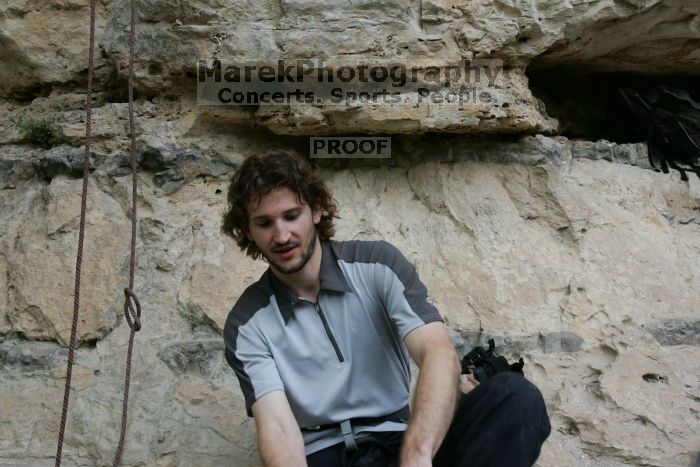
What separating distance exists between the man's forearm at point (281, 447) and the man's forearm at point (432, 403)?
1.02 ft

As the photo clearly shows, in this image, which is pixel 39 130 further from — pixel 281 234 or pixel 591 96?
pixel 591 96

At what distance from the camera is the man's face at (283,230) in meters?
2.04

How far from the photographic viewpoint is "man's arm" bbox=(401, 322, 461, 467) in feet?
5.76

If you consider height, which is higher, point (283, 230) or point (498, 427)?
point (283, 230)

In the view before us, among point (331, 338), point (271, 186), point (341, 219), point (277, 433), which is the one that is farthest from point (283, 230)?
point (341, 219)

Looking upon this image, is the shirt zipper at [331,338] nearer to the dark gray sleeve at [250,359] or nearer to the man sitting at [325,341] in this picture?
the man sitting at [325,341]

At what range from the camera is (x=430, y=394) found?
72.0 inches

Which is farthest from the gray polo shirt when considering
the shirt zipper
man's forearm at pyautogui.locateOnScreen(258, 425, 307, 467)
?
man's forearm at pyautogui.locateOnScreen(258, 425, 307, 467)

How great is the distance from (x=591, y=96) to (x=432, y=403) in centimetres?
299

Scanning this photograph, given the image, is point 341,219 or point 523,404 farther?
point 341,219

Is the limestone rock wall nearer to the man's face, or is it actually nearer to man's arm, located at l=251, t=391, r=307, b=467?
man's arm, located at l=251, t=391, r=307, b=467

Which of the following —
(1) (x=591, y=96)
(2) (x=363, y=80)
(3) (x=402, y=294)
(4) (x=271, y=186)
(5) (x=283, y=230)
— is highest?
(1) (x=591, y=96)

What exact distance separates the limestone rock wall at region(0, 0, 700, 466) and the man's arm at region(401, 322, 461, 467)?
96 cm

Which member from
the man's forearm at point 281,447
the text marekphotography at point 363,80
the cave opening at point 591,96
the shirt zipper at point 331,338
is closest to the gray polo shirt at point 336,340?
the shirt zipper at point 331,338
